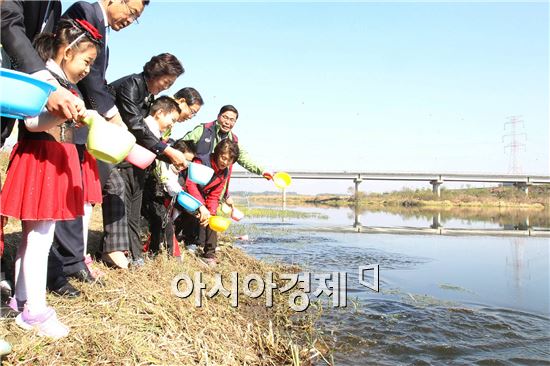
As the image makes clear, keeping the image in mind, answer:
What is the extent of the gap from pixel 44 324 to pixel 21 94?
40.2 inches

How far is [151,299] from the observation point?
2652mm

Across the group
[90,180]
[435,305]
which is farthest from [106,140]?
[435,305]

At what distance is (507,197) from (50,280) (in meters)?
41.2

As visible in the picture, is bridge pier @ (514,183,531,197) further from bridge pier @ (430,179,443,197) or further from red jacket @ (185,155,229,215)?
red jacket @ (185,155,229,215)

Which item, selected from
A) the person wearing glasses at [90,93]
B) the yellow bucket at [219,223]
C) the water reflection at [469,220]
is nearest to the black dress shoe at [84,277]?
the person wearing glasses at [90,93]

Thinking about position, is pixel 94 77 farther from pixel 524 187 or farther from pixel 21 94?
pixel 524 187

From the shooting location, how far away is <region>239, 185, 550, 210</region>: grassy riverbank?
3588 cm

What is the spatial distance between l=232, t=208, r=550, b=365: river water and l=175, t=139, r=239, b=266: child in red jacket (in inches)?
49.3

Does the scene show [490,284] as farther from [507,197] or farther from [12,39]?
[507,197]

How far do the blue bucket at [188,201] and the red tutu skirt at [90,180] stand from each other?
1.35 metres

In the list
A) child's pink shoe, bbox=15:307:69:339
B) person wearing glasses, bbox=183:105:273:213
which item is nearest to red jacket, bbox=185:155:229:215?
person wearing glasses, bbox=183:105:273:213

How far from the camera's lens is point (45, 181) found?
7.19ft

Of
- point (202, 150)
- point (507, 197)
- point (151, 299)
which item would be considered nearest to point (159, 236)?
point (202, 150)

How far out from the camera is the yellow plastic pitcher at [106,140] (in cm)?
212
